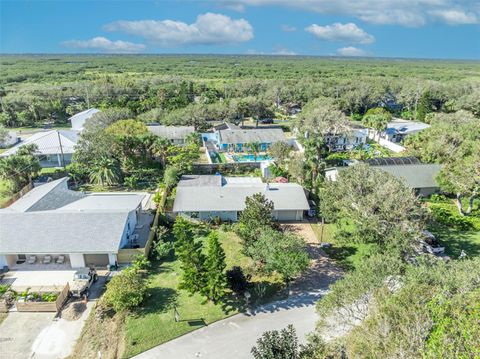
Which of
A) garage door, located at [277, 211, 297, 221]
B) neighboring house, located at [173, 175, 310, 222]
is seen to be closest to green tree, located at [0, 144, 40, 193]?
neighboring house, located at [173, 175, 310, 222]

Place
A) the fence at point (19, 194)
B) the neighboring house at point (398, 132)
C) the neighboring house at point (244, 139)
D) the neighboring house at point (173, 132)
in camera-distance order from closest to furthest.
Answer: the fence at point (19, 194) → the neighboring house at point (244, 139) → the neighboring house at point (173, 132) → the neighboring house at point (398, 132)

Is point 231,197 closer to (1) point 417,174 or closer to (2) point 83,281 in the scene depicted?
(2) point 83,281

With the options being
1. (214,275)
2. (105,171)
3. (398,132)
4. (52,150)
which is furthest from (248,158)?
(214,275)

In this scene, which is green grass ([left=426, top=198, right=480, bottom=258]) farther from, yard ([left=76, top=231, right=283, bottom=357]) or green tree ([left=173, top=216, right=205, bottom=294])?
green tree ([left=173, top=216, right=205, bottom=294])

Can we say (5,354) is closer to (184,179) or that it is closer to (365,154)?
(184,179)

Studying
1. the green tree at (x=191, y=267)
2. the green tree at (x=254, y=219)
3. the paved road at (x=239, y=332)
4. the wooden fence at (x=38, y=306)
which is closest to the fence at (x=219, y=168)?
the green tree at (x=254, y=219)

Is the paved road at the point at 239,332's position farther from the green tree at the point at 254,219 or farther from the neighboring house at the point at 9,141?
the neighboring house at the point at 9,141
